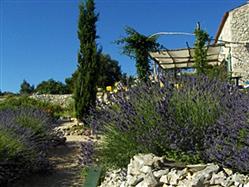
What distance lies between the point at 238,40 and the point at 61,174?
11.8 meters

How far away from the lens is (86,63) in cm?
1000

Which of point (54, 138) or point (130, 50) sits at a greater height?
point (130, 50)

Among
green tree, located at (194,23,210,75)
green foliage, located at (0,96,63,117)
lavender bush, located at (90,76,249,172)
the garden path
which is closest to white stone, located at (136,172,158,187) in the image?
lavender bush, located at (90,76,249,172)

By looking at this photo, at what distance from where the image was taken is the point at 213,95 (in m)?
3.54

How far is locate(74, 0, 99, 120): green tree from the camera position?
9.88m

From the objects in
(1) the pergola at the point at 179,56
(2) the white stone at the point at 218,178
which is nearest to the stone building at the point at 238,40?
(1) the pergola at the point at 179,56

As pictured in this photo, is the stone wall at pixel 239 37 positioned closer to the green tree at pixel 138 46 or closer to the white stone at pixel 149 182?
the green tree at pixel 138 46

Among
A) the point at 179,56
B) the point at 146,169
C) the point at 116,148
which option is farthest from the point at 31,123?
the point at 179,56

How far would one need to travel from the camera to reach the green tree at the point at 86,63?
389 inches

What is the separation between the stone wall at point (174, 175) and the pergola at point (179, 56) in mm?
9381

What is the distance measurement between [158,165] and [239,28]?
13.2m

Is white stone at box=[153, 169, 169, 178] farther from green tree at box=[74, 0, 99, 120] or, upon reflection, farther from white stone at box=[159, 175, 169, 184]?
green tree at box=[74, 0, 99, 120]

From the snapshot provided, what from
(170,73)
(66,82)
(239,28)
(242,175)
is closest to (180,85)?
(170,73)

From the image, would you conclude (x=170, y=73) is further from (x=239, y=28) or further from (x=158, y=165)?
(x=239, y=28)
